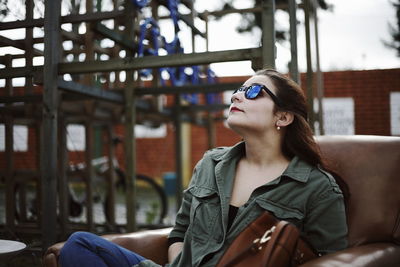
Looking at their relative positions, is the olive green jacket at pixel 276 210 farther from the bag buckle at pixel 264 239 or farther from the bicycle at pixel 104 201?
the bicycle at pixel 104 201

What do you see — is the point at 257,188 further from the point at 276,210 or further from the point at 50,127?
the point at 50,127

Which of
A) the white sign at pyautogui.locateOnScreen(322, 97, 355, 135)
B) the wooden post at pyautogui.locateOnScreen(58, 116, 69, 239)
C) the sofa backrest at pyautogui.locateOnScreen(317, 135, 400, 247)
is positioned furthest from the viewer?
the white sign at pyautogui.locateOnScreen(322, 97, 355, 135)

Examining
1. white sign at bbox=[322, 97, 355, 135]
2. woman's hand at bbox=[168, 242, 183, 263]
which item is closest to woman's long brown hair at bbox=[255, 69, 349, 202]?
woman's hand at bbox=[168, 242, 183, 263]

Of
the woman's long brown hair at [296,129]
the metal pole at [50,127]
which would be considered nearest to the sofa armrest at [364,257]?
the woman's long brown hair at [296,129]

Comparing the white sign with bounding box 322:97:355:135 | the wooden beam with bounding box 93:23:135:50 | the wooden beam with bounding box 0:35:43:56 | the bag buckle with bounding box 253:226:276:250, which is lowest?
the bag buckle with bounding box 253:226:276:250

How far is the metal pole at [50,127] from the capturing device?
9.73 ft

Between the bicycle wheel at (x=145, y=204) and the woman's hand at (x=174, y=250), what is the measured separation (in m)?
3.81

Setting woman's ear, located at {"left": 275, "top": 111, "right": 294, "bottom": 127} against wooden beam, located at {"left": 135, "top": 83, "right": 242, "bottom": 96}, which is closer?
woman's ear, located at {"left": 275, "top": 111, "right": 294, "bottom": 127}

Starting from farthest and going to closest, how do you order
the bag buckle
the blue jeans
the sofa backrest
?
the sofa backrest
the blue jeans
the bag buckle

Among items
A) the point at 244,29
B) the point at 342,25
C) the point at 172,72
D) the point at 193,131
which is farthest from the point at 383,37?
the point at 172,72

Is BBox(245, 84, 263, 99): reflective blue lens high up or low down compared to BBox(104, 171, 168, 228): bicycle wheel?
up

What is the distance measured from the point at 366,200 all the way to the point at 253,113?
0.64 meters

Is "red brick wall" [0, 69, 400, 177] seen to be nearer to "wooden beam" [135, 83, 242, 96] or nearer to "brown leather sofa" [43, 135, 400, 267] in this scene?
"wooden beam" [135, 83, 242, 96]

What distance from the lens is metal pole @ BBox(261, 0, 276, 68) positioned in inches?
108
